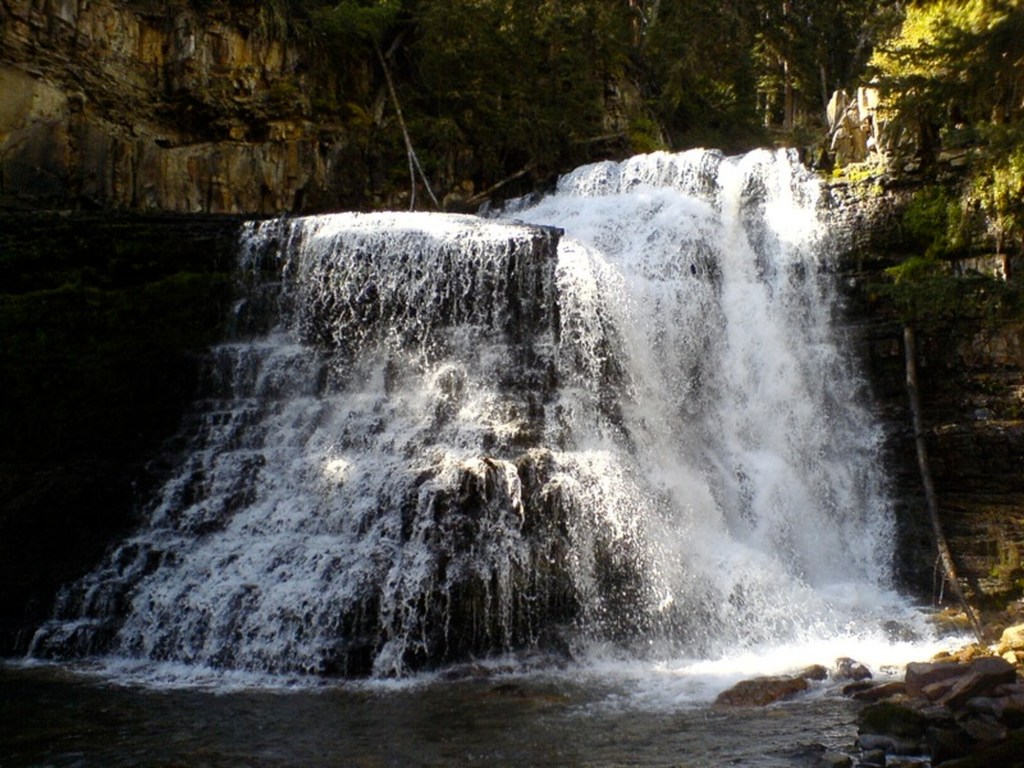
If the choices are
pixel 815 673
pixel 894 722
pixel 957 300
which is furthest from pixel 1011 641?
pixel 957 300

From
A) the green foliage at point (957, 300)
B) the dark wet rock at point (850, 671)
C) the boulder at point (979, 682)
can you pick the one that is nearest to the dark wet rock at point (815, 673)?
the dark wet rock at point (850, 671)

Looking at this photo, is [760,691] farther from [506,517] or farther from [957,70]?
[957,70]

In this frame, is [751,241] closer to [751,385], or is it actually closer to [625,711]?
[751,385]

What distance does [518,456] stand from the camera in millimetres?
12086

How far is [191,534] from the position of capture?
12.4m

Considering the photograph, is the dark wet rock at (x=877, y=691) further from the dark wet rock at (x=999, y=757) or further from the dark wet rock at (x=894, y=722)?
the dark wet rock at (x=999, y=757)

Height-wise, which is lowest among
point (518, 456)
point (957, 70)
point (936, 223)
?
point (518, 456)

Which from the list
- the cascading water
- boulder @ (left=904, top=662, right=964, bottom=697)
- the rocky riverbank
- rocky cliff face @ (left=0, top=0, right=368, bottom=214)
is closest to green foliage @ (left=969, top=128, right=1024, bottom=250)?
the cascading water

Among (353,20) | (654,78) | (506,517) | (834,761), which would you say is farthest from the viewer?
(654,78)

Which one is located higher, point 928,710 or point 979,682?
point 979,682

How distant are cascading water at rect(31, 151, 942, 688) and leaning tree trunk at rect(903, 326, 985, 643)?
2.32 ft

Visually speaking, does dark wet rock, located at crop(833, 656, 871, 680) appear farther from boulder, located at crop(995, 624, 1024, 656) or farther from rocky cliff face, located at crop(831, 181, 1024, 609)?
rocky cliff face, located at crop(831, 181, 1024, 609)

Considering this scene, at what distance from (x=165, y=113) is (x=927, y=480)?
A: 53.5 feet

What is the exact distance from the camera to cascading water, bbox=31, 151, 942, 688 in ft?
35.6
